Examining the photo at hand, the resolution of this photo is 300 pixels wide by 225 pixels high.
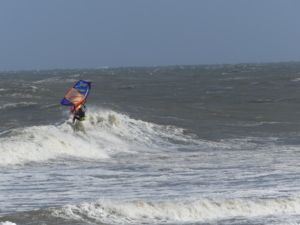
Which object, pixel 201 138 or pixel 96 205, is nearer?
pixel 96 205

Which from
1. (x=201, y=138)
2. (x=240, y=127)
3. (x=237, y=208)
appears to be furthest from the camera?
(x=240, y=127)

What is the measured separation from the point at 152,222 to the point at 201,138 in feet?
54.2

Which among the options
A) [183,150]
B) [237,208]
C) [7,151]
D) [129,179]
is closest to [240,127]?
[183,150]

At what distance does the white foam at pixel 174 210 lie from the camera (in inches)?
488

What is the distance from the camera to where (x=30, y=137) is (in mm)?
24703

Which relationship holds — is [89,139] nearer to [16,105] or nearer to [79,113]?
[79,113]

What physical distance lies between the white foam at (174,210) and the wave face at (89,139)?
8001 millimetres

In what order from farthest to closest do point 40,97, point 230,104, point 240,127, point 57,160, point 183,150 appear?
point 40,97
point 230,104
point 240,127
point 183,150
point 57,160

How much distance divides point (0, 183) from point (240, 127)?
59.2 feet

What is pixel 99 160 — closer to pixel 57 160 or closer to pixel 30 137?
pixel 57 160

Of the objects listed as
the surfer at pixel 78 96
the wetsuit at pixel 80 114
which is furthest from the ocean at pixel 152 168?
the surfer at pixel 78 96

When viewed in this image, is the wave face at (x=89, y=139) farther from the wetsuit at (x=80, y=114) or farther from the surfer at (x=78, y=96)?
the surfer at (x=78, y=96)

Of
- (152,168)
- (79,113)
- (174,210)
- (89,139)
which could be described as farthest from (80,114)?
(174,210)

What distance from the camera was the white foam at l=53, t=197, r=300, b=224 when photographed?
40.7 ft
